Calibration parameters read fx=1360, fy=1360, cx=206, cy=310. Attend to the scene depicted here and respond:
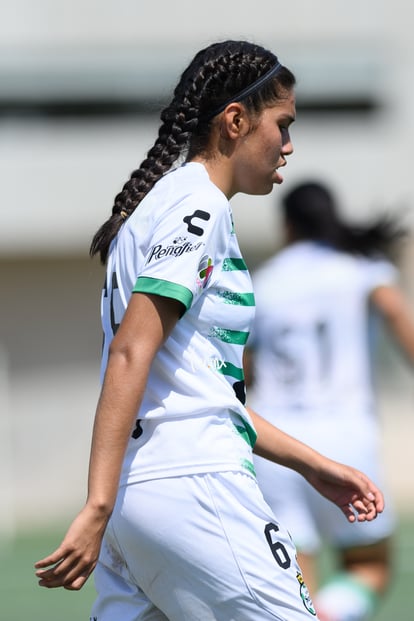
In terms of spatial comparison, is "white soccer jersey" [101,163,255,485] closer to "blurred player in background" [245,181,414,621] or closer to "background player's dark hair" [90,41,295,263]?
"background player's dark hair" [90,41,295,263]

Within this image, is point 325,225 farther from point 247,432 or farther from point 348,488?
point 247,432

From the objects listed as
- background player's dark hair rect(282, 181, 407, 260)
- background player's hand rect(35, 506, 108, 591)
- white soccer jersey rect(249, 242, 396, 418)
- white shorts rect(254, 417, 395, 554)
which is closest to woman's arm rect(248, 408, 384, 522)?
background player's hand rect(35, 506, 108, 591)

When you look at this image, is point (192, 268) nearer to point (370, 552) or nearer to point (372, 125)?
point (370, 552)

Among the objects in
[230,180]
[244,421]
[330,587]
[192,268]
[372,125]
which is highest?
[372,125]

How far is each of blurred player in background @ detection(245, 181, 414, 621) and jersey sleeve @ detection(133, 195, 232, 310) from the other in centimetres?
241

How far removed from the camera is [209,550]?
303cm

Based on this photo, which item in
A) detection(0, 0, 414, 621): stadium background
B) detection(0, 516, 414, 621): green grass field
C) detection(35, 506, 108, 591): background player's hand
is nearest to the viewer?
detection(35, 506, 108, 591): background player's hand

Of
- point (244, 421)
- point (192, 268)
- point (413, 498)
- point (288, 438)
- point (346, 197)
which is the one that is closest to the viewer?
point (192, 268)

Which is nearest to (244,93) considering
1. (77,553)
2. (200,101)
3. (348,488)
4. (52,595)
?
(200,101)

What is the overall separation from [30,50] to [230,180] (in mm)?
13019

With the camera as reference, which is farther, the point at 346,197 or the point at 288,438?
the point at 346,197

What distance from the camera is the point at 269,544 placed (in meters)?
3.09

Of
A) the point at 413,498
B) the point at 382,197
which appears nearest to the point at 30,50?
the point at 382,197

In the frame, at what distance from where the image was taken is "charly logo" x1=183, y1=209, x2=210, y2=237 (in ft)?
10.1
